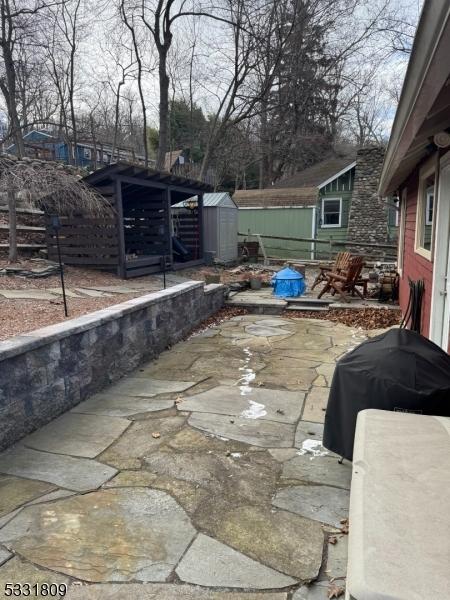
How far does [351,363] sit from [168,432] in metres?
1.35

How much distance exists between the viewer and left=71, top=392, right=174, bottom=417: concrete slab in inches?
127

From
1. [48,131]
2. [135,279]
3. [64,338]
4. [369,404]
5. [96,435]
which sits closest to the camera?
[369,404]

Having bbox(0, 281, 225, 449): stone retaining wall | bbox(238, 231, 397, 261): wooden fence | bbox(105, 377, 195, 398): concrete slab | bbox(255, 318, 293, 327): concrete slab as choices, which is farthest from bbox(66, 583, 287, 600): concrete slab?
bbox(238, 231, 397, 261): wooden fence

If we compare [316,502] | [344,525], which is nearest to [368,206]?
[316,502]

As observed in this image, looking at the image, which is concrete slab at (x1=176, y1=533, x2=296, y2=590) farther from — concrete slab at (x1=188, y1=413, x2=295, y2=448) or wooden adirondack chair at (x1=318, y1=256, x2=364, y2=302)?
wooden adirondack chair at (x1=318, y1=256, x2=364, y2=302)

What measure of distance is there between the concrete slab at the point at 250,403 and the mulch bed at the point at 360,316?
311 centimetres

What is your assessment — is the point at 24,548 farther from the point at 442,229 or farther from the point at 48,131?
the point at 48,131

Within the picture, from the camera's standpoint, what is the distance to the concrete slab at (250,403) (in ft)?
10.4

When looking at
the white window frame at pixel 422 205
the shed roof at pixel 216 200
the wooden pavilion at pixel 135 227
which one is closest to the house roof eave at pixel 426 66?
the white window frame at pixel 422 205

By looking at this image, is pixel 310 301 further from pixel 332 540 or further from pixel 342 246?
pixel 342 246

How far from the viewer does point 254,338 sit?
5.58m

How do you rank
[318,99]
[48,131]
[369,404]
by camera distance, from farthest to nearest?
1. [48,131]
2. [318,99]
3. [369,404]

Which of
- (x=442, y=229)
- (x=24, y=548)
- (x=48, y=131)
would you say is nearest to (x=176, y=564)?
(x=24, y=548)

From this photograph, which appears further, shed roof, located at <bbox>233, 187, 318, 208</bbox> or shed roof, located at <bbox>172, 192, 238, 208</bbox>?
shed roof, located at <bbox>233, 187, 318, 208</bbox>
